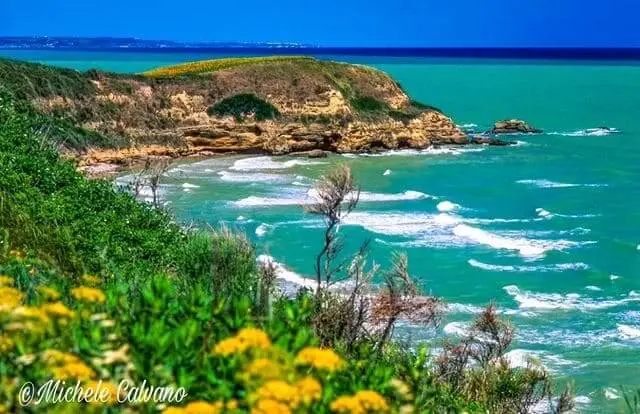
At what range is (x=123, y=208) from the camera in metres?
16.1

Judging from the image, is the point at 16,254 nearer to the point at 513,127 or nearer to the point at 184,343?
the point at 184,343

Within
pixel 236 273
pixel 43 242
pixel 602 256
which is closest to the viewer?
pixel 43 242

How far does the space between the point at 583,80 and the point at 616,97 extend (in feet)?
139

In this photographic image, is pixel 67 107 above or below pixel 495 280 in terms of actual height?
above

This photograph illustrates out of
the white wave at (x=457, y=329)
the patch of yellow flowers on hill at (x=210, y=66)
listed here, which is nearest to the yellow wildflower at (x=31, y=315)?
the white wave at (x=457, y=329)

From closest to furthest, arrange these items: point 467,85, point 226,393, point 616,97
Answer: point 226,393 < point 616,97 < point 467,85

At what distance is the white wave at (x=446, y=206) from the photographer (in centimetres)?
4545

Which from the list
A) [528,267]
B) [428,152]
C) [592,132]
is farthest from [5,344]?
[592,132]

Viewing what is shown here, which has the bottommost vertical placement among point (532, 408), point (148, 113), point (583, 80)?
point (532, 408)

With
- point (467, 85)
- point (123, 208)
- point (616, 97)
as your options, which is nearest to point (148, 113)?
point (123, 208)

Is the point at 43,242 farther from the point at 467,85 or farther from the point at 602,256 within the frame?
the point at 467,85

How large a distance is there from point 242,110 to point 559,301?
40572 mm

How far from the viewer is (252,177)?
177ft

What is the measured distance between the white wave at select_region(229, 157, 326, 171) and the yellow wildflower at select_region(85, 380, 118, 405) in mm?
52569
